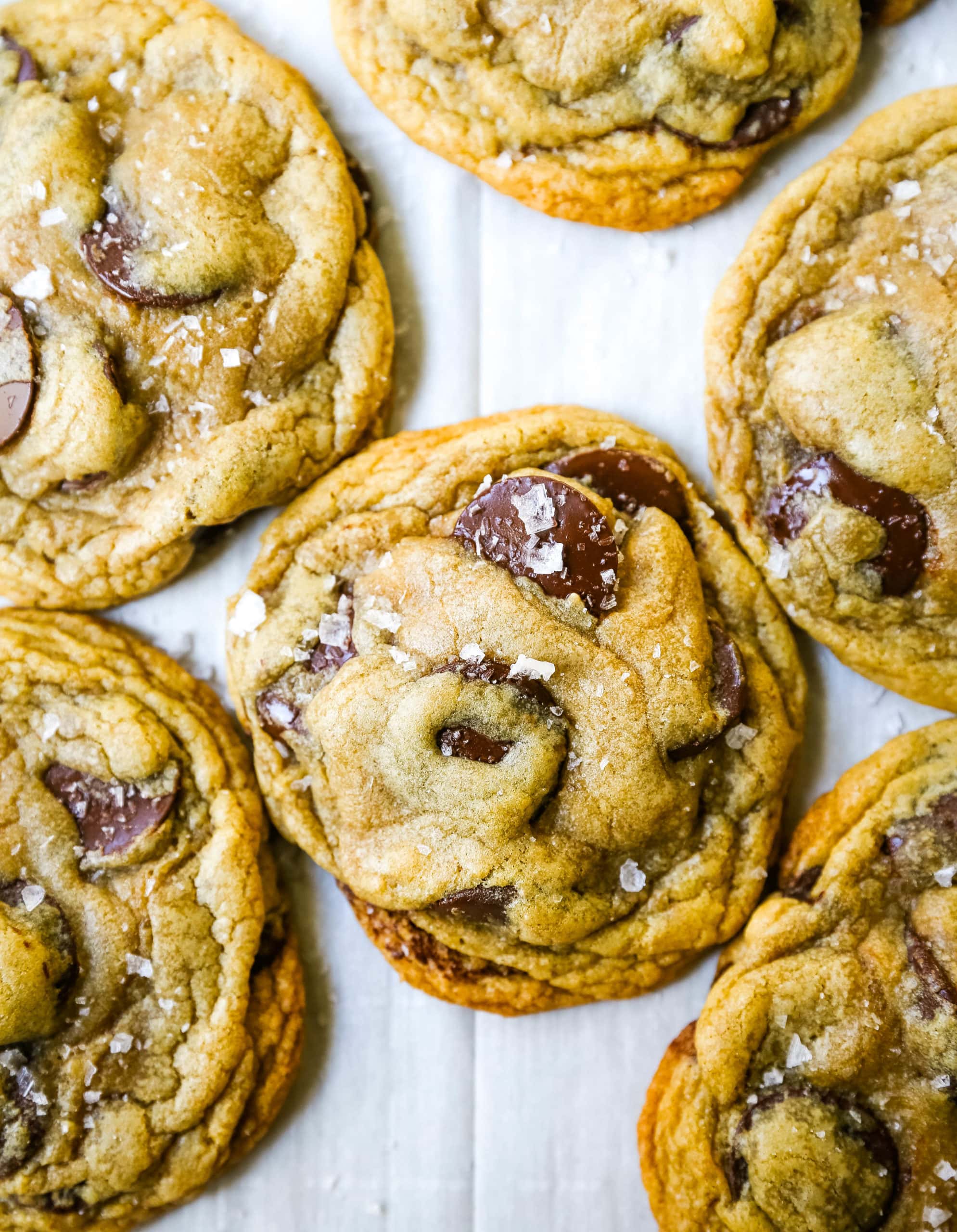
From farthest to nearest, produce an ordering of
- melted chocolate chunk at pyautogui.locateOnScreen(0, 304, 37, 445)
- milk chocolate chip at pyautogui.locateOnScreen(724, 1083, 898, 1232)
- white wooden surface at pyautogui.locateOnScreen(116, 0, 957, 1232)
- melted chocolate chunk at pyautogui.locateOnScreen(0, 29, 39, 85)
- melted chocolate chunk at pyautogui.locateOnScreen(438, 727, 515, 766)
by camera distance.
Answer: white wooden surface at pyautogui.locateOnScreen(116, 0, 957, 1232)
melted chocolate chunk at pyautogui.locateOnScreen(0, 29, 39, 85)
melted chocolate chunk at pyautogui.locateOnScreen(0, 304, 37, 445)
melted chocolate chunk at pyautogui.locateOnScreen(438, 727, 515, 766)
milk chocolate chip at pyautogui.locateOnScreen(724, 1083, 898, 1232)

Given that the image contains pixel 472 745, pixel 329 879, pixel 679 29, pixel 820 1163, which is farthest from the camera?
pixel 329 879

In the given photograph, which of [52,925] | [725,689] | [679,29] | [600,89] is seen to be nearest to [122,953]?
[52,925]

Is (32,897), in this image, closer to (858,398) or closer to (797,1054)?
(797,1054)

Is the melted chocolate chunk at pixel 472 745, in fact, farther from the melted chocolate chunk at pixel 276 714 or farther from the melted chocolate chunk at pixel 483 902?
the melted chocolate chunk at pixel 276 714

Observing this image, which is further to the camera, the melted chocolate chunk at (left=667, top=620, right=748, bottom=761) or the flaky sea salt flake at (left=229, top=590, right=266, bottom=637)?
the flaky sea salt flake at (left=229, top=590, right=266, bottom=637)

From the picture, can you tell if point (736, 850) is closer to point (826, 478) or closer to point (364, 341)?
point (826, 478)

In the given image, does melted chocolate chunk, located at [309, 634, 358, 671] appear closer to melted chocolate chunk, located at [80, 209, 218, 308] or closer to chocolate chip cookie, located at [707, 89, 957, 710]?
melted chocolate chunk, located at [80, 209, 218, 308]

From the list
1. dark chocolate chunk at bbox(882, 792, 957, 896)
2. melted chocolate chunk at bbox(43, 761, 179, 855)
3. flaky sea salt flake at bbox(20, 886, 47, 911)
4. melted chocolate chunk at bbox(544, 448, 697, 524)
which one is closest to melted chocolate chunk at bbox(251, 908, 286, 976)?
melted chocolate chunk at bbox(43, 761, 179, 855)

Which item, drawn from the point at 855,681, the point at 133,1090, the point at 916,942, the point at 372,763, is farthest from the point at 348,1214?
the point at 855,681
